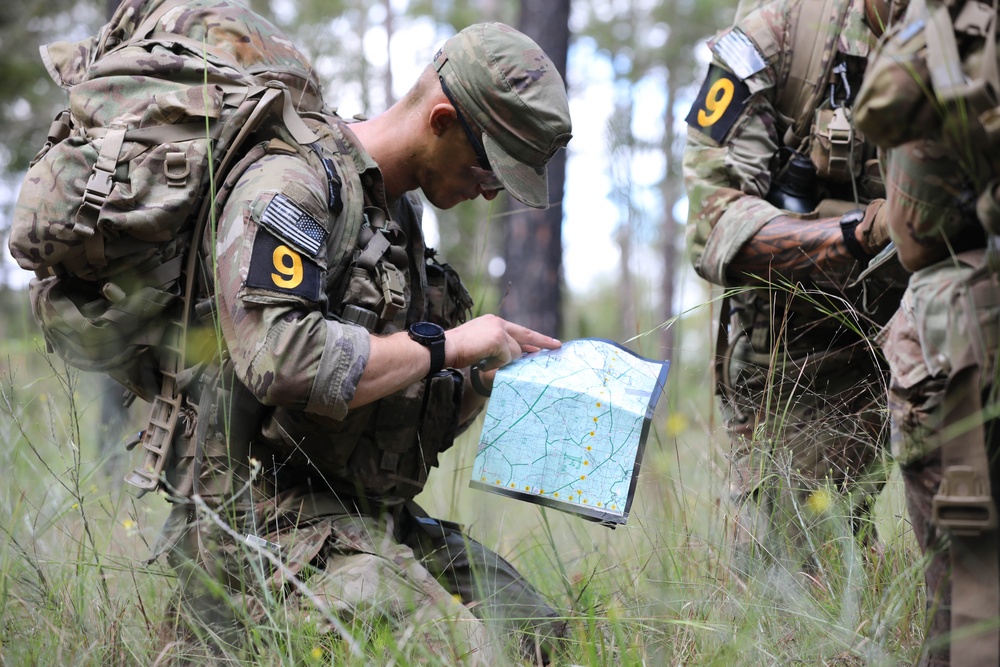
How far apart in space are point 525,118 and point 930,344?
1.39 m

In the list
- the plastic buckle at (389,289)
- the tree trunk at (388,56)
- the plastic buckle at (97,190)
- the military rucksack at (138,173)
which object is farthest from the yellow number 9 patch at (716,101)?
the tree trunk at (388,56)

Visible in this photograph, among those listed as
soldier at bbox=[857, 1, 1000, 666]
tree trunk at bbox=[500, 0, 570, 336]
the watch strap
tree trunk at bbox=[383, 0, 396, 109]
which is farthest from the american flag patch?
tree trunk at bbox=[383, 0, 396, 109]

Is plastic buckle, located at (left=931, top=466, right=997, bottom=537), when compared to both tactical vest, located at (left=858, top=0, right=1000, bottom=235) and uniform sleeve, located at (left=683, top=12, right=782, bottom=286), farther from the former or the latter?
uniform sleeve, located at (left=683, top=12, right=782, bottom=286)

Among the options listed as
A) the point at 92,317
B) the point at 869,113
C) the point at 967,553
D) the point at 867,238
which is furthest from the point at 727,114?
the point at 92,317

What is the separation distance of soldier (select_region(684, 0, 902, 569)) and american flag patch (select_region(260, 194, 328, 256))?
1205 mm

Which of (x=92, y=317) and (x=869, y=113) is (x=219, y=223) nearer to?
(x=92, y=317)

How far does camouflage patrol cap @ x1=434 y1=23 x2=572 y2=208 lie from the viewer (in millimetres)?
2484

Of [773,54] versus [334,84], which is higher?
[334,84]

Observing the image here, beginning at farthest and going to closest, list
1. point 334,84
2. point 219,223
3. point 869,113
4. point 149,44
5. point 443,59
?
point 334,84
point 443,59
point 149,44
point 219,223
point 869,113

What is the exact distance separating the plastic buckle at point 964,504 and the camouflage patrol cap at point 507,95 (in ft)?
4.78

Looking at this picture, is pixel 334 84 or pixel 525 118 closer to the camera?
pixel 525 118

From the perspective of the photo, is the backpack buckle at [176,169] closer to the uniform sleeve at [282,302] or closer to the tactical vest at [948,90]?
the uniform sleeve at [282,302]

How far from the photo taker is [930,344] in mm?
1445

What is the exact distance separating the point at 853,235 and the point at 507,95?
1024 mm
